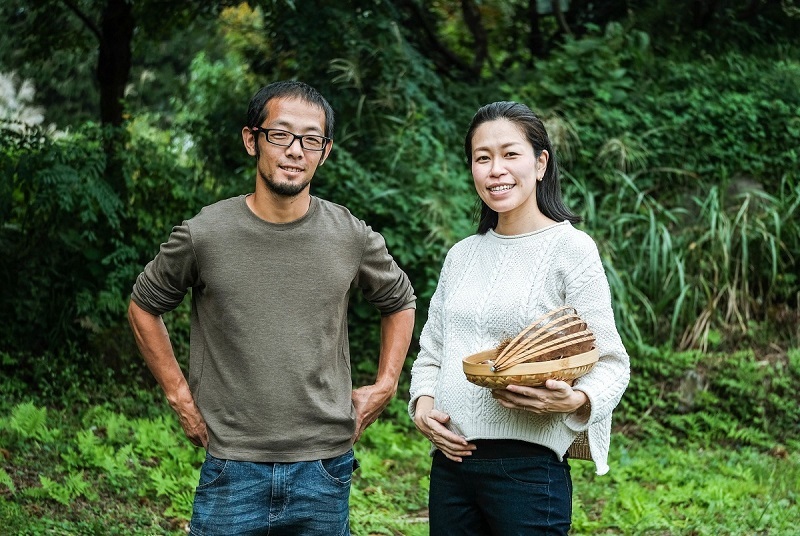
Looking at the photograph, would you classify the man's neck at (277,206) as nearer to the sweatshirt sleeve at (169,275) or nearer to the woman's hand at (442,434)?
the sweatshirt sleeve at (169,275)

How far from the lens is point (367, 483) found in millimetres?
5188

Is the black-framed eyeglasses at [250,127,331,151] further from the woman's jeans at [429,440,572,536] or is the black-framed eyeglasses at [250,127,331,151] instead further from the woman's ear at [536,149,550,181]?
the woman's jeans at [429,440,572,536]

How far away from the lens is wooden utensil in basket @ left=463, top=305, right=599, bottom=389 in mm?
2178

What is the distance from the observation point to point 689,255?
24.7 feet

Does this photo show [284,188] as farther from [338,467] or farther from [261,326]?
[338,467]

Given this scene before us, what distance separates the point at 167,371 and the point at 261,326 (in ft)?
1.21

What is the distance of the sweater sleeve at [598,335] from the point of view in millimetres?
2316

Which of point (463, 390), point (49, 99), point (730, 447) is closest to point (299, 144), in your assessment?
point (463, 390)

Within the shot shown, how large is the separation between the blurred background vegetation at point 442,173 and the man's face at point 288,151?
11.3 ft

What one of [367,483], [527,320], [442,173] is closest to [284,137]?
[527,320]

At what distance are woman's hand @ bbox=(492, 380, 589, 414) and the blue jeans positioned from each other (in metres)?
0.62

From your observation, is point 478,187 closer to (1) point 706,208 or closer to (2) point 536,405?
(2) point 536,405

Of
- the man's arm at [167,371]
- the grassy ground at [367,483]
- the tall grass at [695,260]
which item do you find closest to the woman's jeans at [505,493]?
the man's arm at [167,371]

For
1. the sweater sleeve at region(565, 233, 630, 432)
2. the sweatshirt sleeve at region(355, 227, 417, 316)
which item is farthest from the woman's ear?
the sweatshirt sleeve at region(355, 227, 417, 316)
